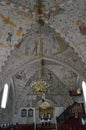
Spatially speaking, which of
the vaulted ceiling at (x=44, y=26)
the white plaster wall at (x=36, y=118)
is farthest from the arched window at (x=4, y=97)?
the vaulted ceiling at (x=44, y=26)

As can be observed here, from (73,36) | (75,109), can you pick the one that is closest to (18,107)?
(75,109)

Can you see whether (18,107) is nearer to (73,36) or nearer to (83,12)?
(73,36)

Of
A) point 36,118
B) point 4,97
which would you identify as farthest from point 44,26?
point 36,118

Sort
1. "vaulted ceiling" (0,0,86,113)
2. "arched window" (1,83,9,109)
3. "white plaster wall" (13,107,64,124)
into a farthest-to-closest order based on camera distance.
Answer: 1. "white plaster wall" (13,107,64,124)
2. "arched window" (1,83,9,109)
3. "vaulted ceiling" (0,0,86,113)

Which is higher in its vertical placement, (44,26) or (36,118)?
(44,26)

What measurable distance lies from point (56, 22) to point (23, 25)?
185 centimetres

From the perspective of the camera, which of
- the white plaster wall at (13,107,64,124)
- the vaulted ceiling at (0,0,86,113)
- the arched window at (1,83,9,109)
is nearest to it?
the vaulted ceiling at (0,0,86,113)

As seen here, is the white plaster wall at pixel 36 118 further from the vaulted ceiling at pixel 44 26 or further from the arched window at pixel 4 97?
the vaulted ceiling at pixel 44 26

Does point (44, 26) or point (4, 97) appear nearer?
point (44, 26)

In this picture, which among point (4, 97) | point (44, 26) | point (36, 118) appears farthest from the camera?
point (36, 118)

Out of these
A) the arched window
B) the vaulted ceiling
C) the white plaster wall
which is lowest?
the white plaster wall

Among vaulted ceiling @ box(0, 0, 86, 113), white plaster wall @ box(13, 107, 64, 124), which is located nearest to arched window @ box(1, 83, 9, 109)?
white plaster wall @ box(13, 107, 64, 124)

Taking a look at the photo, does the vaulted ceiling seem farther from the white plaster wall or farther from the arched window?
the white plaster wall

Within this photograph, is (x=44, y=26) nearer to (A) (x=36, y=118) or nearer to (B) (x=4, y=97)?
(B) (x=4, y=97)
